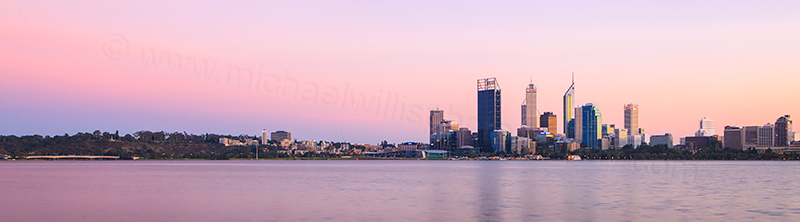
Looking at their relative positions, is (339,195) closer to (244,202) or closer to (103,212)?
(244,202)

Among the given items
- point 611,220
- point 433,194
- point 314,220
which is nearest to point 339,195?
point 433,194

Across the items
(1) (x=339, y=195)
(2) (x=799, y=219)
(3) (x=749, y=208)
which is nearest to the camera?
(2) (x=799, y=219)

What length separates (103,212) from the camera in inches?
1748

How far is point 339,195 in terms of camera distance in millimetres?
60688

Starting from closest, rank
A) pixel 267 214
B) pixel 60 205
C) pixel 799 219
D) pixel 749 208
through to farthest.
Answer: pixel 799 219
pixel 267 214
pixel 749 208
pixel 60 205

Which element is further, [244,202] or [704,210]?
[244,202]

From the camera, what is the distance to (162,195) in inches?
2395

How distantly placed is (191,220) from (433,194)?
26702mm

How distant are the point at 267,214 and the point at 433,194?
2178 cm

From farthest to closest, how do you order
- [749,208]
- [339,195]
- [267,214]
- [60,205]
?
[339,195], [60,205], [749,208], [267,214]

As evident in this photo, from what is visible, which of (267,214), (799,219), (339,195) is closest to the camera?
(799,219)

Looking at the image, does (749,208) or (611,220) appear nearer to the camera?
(611,220)

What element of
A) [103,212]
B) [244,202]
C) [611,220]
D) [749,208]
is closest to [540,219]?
[611,220]

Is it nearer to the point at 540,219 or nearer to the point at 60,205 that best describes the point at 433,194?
the point at 540,219
